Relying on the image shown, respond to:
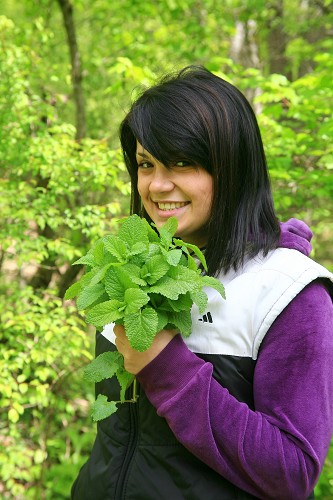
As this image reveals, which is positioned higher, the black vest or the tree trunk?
the tree trunk

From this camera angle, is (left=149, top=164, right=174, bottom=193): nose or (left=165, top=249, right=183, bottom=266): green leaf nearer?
(left=165, top=249, right=183, bottom=266): green leaf

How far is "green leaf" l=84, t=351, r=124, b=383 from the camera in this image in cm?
135

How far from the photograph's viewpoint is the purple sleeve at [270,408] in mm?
1235

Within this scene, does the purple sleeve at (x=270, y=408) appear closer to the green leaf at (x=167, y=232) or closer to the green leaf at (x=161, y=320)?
the green leaf at (x=161, y=320)

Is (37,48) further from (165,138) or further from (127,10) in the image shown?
(165,138)

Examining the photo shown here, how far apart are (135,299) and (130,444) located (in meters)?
0.54

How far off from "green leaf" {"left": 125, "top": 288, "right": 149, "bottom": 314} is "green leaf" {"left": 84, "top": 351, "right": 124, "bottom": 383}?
0.80 ft

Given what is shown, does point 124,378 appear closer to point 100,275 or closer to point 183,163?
point 100,275

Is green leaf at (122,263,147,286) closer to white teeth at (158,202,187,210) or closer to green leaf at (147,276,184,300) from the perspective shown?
green leaf at (147,276,184,300)

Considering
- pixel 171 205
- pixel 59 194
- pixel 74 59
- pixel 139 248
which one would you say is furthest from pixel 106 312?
pixel 74 59

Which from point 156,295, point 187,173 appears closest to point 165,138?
point 187,173

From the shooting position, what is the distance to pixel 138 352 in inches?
51.8

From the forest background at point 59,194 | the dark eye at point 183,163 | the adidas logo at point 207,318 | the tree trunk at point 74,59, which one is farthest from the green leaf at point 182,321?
the tree trunk at point 74,59

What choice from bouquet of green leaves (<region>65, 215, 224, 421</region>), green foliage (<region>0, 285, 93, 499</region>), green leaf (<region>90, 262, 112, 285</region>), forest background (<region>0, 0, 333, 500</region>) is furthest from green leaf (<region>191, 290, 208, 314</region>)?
green foliage (<region>0, 285, 93, 499</region>)
